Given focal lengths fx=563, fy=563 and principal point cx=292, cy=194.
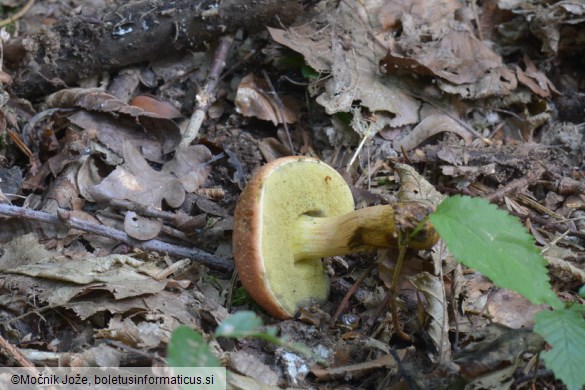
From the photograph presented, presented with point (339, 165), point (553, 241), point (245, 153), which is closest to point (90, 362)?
point (245, 153)

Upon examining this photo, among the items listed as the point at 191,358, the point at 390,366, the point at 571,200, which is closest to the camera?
the point at 191,358

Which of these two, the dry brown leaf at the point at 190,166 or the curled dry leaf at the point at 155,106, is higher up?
the curled dry leaf at the point at 155,106

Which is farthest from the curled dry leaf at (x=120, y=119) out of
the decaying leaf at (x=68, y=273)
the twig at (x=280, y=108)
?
the decaying leaf at (x=68, y=273)

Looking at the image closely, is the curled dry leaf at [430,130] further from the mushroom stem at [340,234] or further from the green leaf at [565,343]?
the green leaf at [565,343]

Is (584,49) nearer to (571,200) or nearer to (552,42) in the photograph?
(552,42)

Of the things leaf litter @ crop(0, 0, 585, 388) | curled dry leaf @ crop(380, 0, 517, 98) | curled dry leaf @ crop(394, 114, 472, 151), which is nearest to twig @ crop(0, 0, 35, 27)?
leaf litter @ crop(0, 0, 585, 388)

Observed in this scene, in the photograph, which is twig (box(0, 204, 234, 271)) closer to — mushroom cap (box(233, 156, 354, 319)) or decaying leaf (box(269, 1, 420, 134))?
mushroom cap (box(233, 156, 354, 319))

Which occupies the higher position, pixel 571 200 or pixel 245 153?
pixel 245 153

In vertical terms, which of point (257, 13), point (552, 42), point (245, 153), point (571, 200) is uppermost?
point (257, 13)
